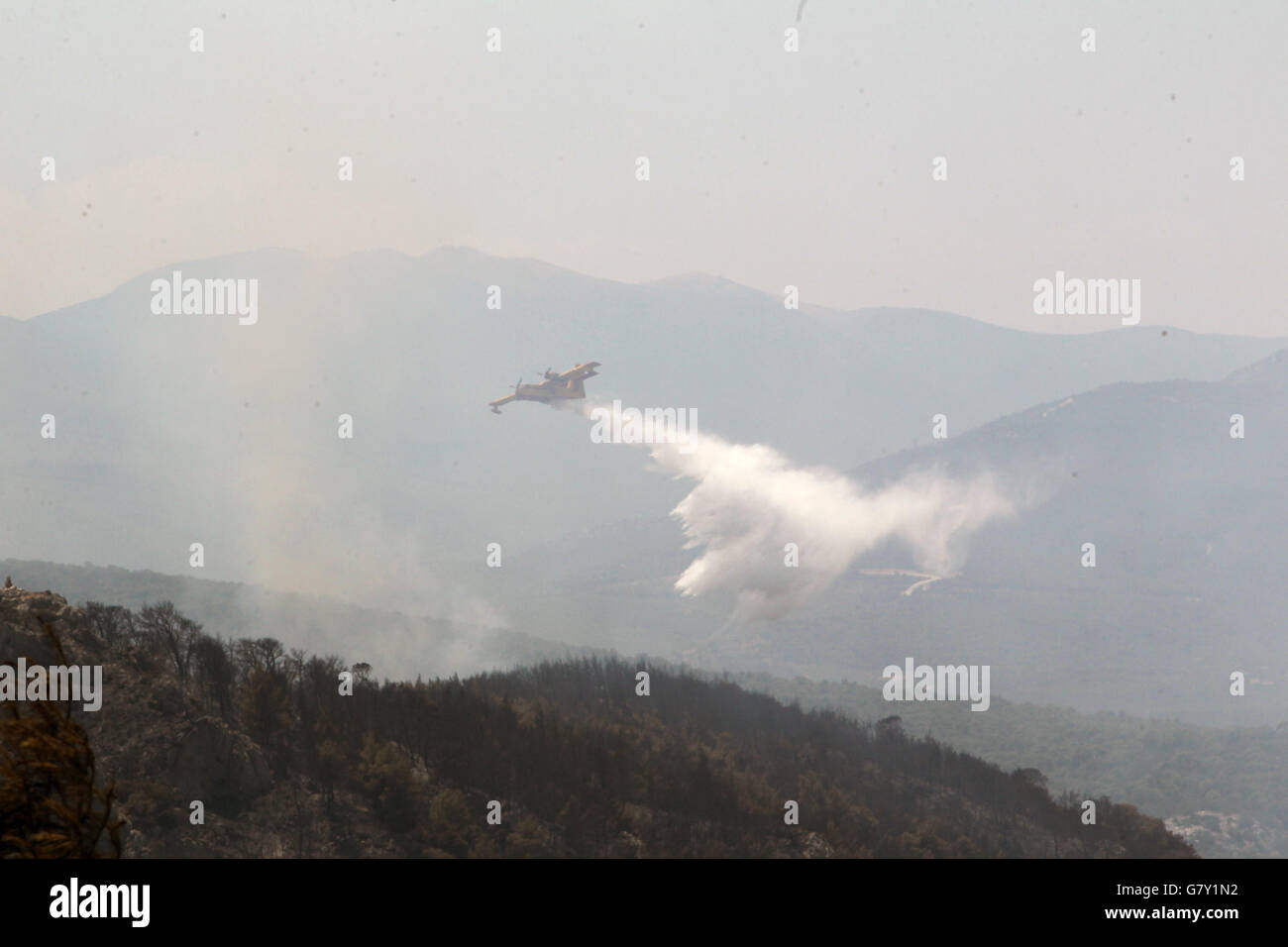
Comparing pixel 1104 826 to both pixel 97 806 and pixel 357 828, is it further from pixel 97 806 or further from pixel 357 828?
pixel 97 806

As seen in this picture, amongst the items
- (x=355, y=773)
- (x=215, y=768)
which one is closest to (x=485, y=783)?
(x=355, y=773)

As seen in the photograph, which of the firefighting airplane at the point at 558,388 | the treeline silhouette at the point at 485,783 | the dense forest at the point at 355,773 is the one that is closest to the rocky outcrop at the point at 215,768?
the dense forest at the point at 355,773

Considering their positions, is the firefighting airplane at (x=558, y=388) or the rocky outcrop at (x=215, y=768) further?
the firefighting airplane at (x=558, y=388)

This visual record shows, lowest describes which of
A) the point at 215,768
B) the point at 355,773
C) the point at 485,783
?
the point at 485,783

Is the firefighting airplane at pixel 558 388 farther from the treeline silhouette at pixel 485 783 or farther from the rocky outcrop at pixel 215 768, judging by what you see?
the rocky outcrop at pixel 215 768

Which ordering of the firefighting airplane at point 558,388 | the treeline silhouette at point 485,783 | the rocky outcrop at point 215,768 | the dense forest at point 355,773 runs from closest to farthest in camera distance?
1. the dense forest at point 355,773
2. the rocky outcrop at point 215,768
3. the treeline silhouette at point 485,783
4. the firefighting airplane at point 558,388

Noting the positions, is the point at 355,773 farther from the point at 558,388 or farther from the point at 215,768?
the point at 558,388
